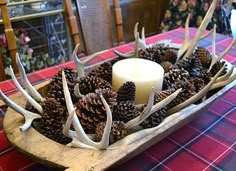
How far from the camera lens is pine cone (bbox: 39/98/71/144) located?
57 centimetres

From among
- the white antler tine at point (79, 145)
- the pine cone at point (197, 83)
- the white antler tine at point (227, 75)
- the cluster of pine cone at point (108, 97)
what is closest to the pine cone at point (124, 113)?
the cluster of pine cone at point (108, 97)

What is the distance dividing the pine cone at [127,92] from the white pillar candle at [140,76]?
42mm

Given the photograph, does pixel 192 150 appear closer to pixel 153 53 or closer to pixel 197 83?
pixel 197 83

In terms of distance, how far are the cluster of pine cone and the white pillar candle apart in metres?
0.04

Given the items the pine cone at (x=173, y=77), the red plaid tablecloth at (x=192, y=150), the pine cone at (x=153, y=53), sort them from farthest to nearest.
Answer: the pine cone at (x=153, y=53) < the pine cone at (x=173, y=77) < the red plaid tablecloth at (x=192, y=150)

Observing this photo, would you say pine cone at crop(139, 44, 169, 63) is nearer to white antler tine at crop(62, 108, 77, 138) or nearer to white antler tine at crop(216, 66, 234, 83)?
white antler tine at crop(216, 66, 234, 83)

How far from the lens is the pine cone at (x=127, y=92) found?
0.65 meters

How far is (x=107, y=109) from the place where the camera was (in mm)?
500

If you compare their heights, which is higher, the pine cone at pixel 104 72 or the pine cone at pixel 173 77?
the pine cone at pixel 104 72

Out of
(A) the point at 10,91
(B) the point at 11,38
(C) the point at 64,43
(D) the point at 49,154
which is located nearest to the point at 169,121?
(D) the point at 49,154

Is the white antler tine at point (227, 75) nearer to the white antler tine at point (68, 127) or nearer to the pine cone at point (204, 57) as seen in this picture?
the pine cone at point (204, 57)

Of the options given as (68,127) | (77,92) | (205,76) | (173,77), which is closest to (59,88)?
(77,92)

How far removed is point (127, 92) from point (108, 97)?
0.19 feet

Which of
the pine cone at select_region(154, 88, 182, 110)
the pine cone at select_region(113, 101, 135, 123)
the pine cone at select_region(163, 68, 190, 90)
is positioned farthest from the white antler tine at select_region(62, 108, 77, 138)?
the pine cone at select_region(163, 68, 190, 90)
